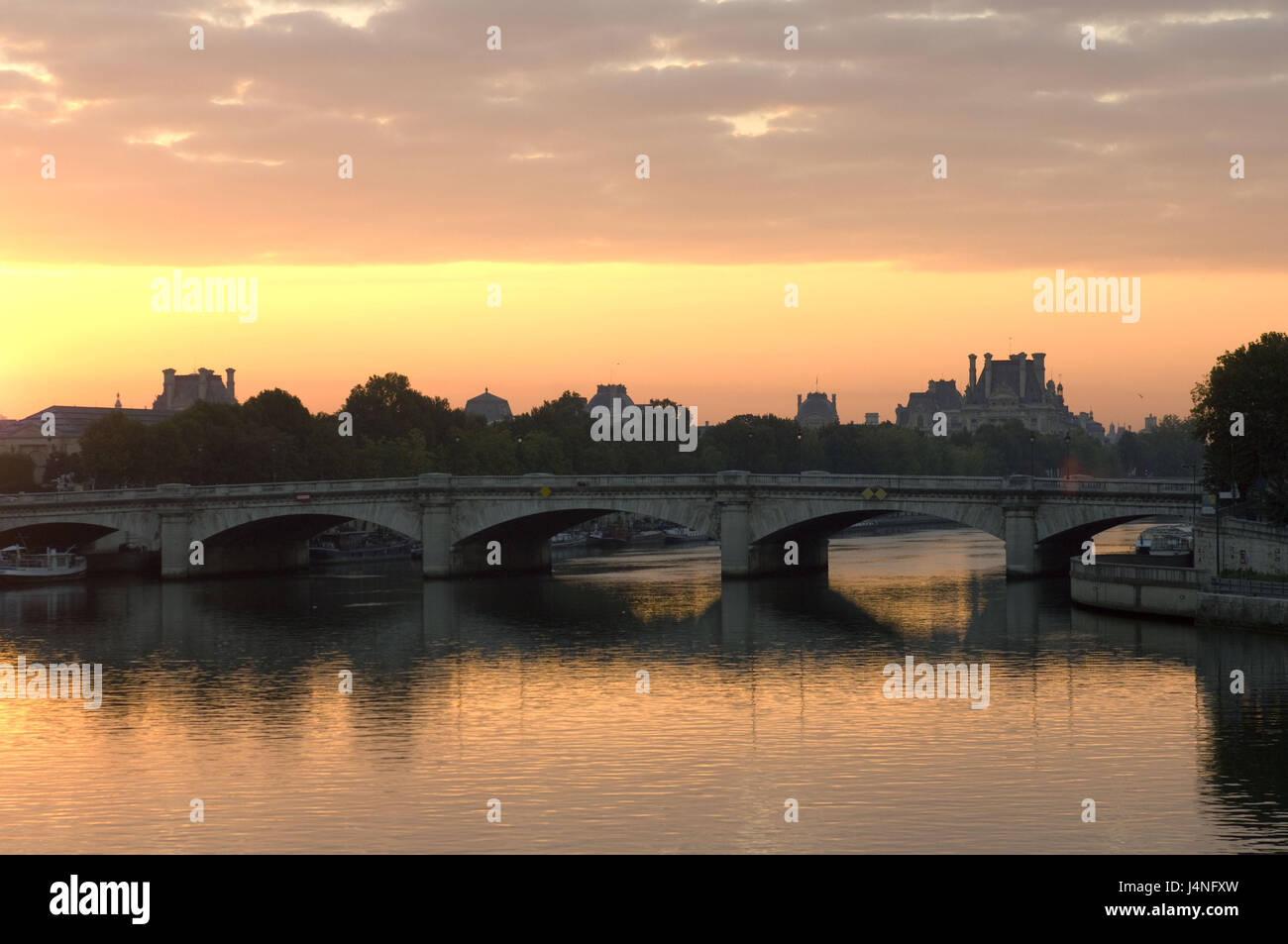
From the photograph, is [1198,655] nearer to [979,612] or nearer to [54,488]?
[979,612]

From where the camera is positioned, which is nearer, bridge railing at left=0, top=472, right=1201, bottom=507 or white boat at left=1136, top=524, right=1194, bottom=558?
bridge railing at left=0, top=472, right=1201, bottom=507

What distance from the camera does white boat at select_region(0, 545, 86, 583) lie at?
10381 cm

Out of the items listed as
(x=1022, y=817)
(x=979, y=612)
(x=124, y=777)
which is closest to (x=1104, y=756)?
(x=1022, y=817)

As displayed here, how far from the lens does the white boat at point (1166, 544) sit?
103762 mm

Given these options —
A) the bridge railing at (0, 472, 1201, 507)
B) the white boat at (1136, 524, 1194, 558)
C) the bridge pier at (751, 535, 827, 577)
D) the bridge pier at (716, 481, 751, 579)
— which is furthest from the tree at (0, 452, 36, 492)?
the white boat at (1136, 524, 1194, 558)

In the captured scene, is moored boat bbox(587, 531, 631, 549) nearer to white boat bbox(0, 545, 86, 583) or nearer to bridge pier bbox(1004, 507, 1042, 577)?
white boat bbox(0, 545, 86, 583)

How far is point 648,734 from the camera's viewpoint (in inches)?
1754

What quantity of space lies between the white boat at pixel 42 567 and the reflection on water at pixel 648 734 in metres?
26.2

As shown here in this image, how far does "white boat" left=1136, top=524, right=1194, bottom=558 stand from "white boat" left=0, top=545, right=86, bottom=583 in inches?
2745

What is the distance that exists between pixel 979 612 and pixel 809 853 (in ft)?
146

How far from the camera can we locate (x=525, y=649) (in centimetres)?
6481
